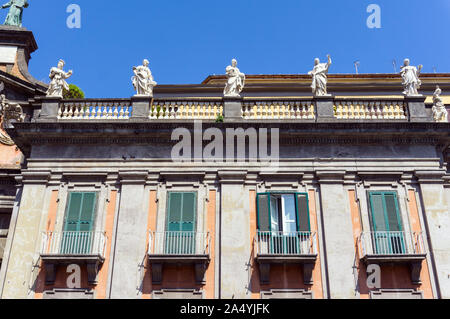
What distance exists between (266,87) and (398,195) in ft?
34.5

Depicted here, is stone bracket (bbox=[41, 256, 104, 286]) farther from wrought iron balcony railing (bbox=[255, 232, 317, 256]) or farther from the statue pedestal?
the statue pedestal

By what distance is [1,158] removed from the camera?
2202 cm

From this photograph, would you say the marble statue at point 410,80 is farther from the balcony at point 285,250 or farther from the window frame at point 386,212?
the balcony at point 285,250

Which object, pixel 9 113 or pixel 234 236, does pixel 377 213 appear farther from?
pixel 9 113

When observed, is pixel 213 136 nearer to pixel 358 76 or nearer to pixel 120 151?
pixel 120 151

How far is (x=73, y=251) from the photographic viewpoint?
16734 mm

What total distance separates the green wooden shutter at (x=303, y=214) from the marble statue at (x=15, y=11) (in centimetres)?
1624

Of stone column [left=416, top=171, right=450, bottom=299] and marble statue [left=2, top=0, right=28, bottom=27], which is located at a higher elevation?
marble statue [left=2, top=0, right=28, bottom=27]

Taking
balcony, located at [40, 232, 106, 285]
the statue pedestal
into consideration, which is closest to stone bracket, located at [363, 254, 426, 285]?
balcony, located at [40, 232, 106, 285]

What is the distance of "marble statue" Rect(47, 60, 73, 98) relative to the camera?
19734 mm

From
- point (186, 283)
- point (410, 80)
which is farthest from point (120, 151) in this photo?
point (410, 80)

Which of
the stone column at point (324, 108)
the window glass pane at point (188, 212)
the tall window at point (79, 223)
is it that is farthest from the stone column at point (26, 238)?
the stone column at point (324, 108)

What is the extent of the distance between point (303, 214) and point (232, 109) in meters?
4.50

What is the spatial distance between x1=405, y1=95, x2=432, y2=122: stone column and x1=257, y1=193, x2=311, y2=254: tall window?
4846mm
